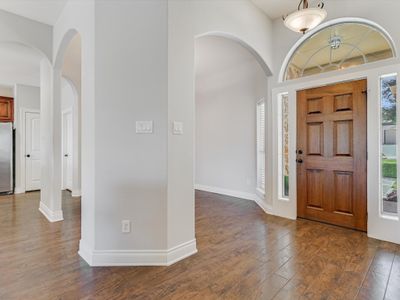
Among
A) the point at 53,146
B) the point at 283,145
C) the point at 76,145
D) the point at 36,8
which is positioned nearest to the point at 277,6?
the point at 283,145

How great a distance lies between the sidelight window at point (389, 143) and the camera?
268 cm

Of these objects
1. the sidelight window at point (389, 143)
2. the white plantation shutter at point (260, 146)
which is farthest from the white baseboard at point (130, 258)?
the white plantation shutter at point (260, 146)

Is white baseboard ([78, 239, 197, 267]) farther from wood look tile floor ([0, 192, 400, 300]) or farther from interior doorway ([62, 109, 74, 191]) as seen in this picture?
interior doorway ([62, 109, 74, 191])

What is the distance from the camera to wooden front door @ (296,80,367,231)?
9.64 ft

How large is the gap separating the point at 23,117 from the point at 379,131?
7.20m

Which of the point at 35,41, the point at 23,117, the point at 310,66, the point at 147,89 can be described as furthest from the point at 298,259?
the point at 23,117

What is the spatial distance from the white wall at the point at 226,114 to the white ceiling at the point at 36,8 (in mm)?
2063

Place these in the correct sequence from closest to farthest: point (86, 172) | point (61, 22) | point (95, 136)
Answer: point (95, 136)
point (86, 172)
point (61, 22)

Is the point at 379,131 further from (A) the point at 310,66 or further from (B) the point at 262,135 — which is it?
(B) the point at 262,135

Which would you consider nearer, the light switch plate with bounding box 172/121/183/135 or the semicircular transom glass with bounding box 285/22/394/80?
the light switch plate with bounding box 172/121/183/135

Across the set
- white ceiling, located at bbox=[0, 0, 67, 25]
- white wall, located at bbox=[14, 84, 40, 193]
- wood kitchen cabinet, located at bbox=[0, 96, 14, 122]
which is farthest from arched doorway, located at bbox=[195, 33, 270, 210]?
wood kitchen cabinet, located at bbox=[0, 96, 14, 122]

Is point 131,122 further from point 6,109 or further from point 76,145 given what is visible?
point 6,109

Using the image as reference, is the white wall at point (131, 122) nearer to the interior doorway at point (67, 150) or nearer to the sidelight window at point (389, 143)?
the sidelight window at point (389, 143)

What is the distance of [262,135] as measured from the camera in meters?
4.45
